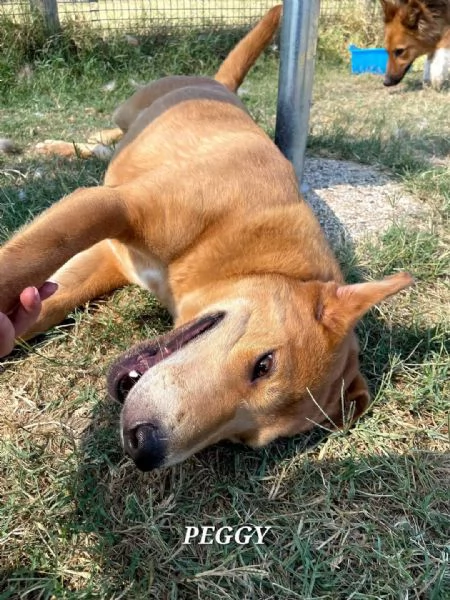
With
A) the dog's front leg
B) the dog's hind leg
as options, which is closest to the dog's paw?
the dog's hind leg

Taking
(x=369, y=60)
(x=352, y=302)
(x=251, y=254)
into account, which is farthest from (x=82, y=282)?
(x=369, y=60)

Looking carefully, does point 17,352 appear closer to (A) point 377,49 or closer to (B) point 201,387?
(B) point 201,387

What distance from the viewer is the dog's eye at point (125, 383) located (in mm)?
1907

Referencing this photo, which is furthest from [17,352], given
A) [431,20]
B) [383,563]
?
[431,20]

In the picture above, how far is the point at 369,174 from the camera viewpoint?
387cm

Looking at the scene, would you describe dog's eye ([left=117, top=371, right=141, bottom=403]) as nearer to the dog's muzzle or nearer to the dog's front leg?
the dog's muzzle

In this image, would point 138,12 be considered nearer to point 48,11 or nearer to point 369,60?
point 48,11

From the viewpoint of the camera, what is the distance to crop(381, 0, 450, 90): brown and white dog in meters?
6.62

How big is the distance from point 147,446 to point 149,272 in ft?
2.91

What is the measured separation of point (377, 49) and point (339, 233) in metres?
5.18

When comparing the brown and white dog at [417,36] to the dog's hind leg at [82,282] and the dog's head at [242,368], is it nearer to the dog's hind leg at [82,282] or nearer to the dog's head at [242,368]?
the dog's hind leg at [82,282]

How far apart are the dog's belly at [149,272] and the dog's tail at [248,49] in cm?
175

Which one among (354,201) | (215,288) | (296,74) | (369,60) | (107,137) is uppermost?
(296,74)

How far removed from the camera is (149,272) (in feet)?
7.64
